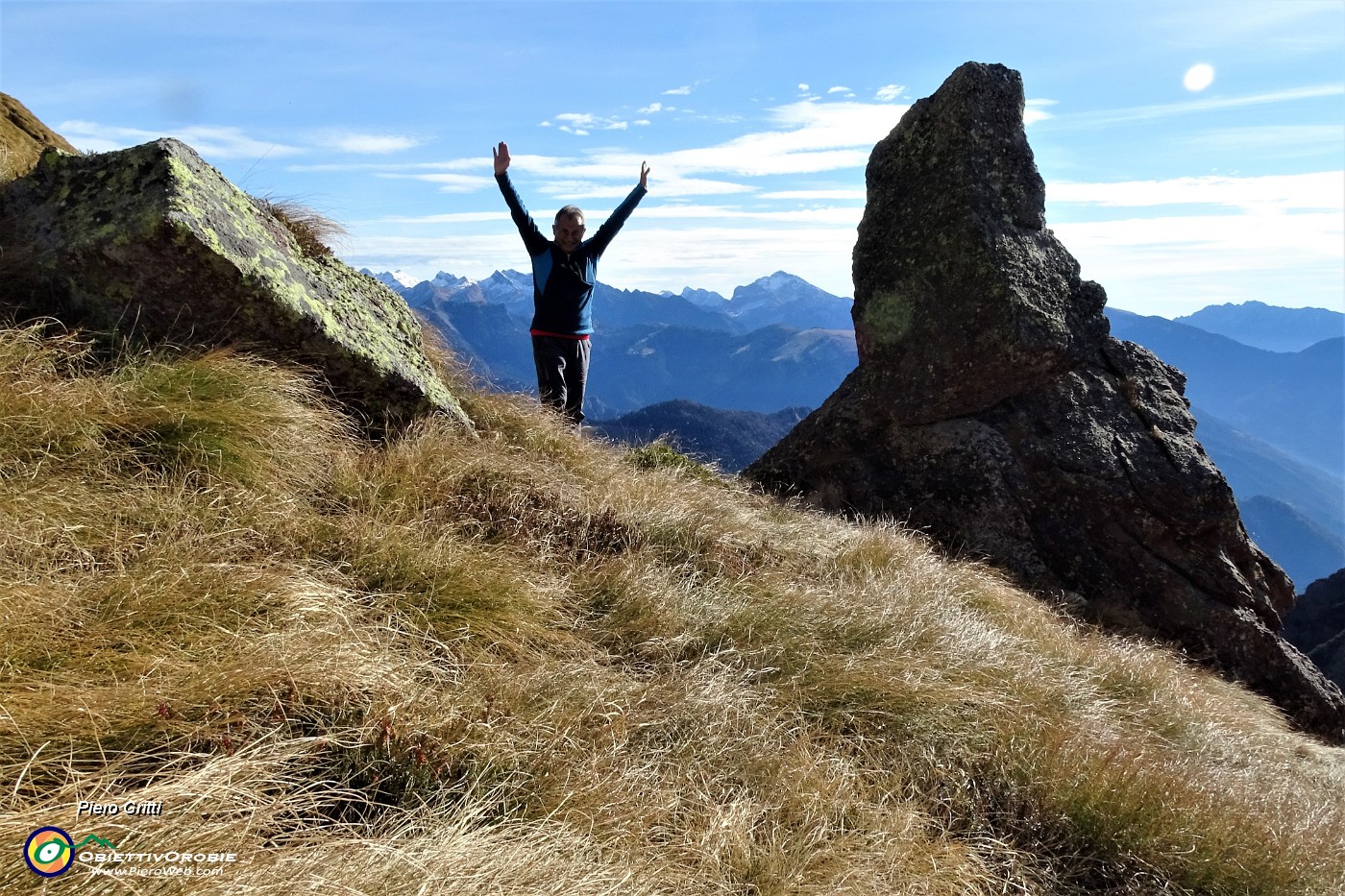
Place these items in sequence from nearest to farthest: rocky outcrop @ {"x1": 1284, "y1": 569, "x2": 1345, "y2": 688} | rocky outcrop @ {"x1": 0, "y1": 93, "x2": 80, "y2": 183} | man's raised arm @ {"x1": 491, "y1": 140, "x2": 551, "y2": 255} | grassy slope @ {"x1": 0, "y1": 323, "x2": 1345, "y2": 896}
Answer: grassy slope @ {"x1": 0, "y1": 323, "x2": 1345, "y2": 896} < rocky outcrop @ {"x1": 0, "y1": 93, "x2": 80, "y2": 183} < man's raised arm @ {"x1": 491, "y1": 140, "x2": 551, "y2": 255} < rocky outcrop @ {"x1": 1284, "y1": 569, "x2": 1345, "y2": 688}

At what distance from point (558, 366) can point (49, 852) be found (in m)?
8.54

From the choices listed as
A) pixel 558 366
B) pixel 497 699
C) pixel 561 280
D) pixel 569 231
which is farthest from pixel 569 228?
pixel 497 699

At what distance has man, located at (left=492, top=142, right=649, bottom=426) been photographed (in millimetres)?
10219

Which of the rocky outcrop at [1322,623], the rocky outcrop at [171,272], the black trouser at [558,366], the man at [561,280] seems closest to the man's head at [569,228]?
the man at [561,280]

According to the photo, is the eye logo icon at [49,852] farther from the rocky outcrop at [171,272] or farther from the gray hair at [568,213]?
the gray hair at [568,213]

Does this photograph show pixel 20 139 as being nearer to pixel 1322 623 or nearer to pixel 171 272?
pixel 171 272

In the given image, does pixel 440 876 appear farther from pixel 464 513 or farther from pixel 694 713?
pixel 464 513

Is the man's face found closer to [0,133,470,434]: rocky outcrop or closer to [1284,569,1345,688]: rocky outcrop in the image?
[0,133,470,434]: rocky outcrop

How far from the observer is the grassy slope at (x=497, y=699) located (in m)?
3.06

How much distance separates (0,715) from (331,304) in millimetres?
5365

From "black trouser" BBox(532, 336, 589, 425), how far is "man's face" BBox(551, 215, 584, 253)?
1223 mm

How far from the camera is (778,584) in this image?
6.66 meters

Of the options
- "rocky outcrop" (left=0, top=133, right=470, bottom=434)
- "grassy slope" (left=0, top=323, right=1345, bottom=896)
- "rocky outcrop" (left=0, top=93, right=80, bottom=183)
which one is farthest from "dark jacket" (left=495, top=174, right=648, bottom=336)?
"rocky outcrop" (left=0, top=93, right=80, bottom=183)

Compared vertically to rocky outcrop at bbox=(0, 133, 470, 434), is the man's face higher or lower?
higher
